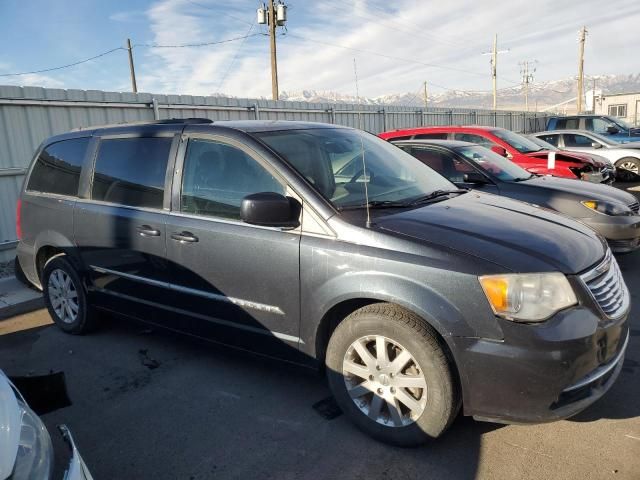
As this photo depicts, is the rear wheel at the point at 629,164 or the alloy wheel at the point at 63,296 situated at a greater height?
the rear wheel at the point at 629,164

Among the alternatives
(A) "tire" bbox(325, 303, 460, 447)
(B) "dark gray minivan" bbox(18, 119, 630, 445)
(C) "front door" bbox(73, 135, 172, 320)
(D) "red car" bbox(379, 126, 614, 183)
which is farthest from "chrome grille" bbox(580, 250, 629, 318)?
(D) "red car" bbox(379, 126, 614, 183)

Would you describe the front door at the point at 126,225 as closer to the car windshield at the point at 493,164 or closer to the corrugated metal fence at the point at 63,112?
the corrugated metal fence at the point at 63,112

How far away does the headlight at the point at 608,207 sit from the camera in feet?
17.4

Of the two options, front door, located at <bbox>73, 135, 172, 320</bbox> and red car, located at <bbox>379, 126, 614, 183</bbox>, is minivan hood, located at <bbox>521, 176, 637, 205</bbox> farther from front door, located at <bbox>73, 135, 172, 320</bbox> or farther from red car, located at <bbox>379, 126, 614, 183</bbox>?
front door, located at <bbox>73, 135, 172, 320</bbox>

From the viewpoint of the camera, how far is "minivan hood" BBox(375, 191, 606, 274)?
245 cm

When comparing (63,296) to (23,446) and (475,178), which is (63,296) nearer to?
(23,446)

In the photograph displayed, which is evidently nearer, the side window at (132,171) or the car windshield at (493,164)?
the side window at (132,171)

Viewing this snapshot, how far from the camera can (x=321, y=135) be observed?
363 cm

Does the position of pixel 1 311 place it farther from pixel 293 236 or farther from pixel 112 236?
pixel 293 236

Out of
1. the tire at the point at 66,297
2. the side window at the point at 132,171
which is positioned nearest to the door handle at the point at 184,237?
the side window at the point at 132,171

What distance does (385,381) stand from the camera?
266 centimetres

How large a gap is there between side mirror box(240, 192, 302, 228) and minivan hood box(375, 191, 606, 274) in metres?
0.52

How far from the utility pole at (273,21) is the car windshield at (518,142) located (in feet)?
44.1

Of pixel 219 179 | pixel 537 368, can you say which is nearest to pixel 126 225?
pixel 219 179
